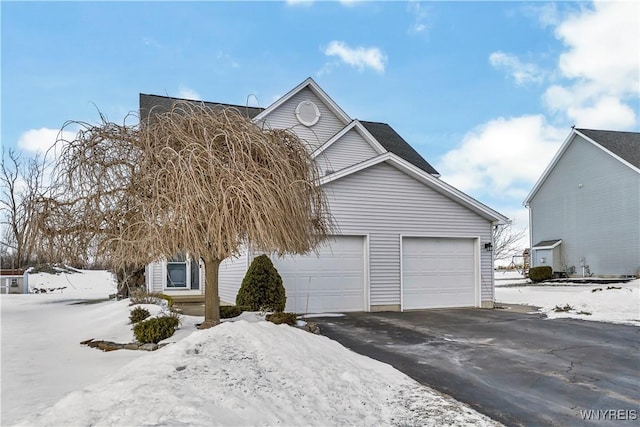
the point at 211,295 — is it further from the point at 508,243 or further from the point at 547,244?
the point at 508,243

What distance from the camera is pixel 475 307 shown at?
13.7 metres

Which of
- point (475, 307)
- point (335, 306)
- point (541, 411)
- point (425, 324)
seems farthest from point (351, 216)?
point (541, 411)

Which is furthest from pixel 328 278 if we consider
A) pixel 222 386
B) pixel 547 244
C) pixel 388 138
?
pixel 547 244

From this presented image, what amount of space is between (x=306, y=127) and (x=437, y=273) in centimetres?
773

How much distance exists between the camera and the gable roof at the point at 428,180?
41.1 ft

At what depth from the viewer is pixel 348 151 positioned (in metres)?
16.9

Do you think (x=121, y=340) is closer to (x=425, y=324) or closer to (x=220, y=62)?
(x=425, y=324)

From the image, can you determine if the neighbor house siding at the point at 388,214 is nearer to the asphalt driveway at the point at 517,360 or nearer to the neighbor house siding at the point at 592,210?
the asphalt driveway at the point at 517,360

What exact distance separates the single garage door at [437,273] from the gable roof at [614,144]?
14370mm

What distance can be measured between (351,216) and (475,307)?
507 cm

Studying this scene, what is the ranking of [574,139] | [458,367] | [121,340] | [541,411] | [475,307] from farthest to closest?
[574,139], [475,307], [121,340], [458,367], [541,411]
